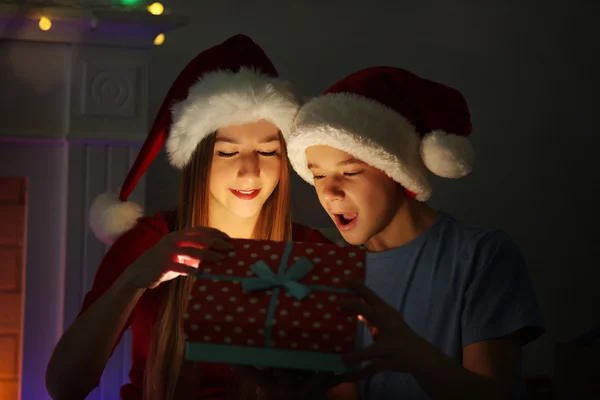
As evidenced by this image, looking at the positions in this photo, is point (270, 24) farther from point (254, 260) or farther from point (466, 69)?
point (254, 260)

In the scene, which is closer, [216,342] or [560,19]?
[216,342]

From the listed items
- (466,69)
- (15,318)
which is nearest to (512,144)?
(466,69)

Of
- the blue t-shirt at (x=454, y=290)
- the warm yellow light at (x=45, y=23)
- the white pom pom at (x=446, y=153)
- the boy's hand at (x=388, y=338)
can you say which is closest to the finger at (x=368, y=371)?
the boy's hand at (x=388, y=338)

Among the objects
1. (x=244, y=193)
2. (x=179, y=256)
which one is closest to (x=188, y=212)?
(x=244, y=193)

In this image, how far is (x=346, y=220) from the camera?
5.31ft

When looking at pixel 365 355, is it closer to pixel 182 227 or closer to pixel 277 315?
pixel 277 315

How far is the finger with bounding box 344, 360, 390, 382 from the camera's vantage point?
A: 4.34 feet

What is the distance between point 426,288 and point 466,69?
128cm

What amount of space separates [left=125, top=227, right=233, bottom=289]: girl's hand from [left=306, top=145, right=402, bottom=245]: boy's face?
271mm

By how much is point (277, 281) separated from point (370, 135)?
0.42 m

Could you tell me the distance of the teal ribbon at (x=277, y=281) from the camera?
130cm

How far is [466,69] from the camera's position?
103 inches

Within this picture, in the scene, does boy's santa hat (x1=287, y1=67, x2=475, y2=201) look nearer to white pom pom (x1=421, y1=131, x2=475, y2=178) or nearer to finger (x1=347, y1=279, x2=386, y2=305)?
white pom pom (x1=421, y1=131, x2=475, y2=178)

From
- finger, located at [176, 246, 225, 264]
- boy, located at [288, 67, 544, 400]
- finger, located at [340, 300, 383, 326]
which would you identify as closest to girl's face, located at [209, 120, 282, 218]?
boy, located at [288, 67, 544, 400]
